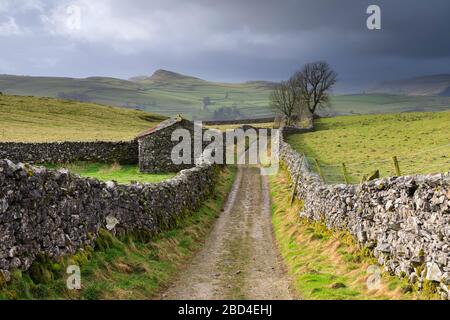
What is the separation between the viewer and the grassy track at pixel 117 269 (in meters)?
9.90

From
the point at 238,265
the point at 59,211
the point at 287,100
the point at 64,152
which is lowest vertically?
the point at 238,265

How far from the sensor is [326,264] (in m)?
14.5

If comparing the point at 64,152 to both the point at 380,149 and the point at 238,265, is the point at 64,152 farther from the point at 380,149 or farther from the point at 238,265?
the point at 380,149

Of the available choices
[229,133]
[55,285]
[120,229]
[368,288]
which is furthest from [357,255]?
[229,133]

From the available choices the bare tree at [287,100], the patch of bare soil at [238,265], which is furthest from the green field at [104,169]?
the bare tree at [287,100]

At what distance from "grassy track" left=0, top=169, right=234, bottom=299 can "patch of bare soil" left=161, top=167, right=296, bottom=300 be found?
55 cm

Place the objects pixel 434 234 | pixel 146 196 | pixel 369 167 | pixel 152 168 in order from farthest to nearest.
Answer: pixel 152 168
pixel 369 167
pixel 146 196
pixel 434 234

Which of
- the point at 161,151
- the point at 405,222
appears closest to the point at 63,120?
the point at 161,151

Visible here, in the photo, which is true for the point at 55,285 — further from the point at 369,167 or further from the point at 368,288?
the point at 369,167

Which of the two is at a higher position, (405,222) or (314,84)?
(314,84)

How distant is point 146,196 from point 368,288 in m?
8.66

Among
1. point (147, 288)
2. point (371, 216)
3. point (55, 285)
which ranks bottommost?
point (147, 288)

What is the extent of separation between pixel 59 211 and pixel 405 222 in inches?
334
